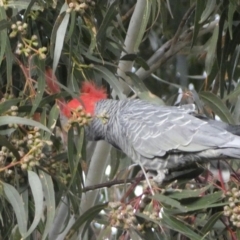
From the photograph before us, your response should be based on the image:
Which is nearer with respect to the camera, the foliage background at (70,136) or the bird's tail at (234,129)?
the foliage background at (70,136)

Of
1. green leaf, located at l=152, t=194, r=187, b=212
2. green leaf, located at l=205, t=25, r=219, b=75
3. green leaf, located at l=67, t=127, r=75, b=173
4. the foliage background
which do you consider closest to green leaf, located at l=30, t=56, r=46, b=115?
the foliage background

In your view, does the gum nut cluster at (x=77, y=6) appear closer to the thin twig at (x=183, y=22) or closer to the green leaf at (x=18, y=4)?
the green leaf at (x=18, y=4)

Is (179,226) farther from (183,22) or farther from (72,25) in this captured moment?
(183,22)

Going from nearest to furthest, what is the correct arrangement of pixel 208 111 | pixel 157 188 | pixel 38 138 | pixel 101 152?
pixel 38 138, pixel 157 188, pixel 208 111, pixel 101 152

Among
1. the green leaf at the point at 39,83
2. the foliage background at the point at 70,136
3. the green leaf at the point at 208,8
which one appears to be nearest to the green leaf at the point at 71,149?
the foliage background at the point at 70,136

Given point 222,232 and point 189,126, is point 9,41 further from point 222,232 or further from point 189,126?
point 222,232

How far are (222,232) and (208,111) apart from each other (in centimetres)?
56

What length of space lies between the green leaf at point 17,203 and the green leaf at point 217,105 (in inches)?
26.3

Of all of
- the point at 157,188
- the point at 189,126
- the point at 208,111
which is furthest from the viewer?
the point at 208,111

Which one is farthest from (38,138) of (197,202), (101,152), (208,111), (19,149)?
(101,152)

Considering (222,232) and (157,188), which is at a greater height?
(157,188)

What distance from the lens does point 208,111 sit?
2268 millimetres

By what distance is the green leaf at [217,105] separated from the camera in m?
2.03

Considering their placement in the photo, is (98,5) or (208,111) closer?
(98,5)
